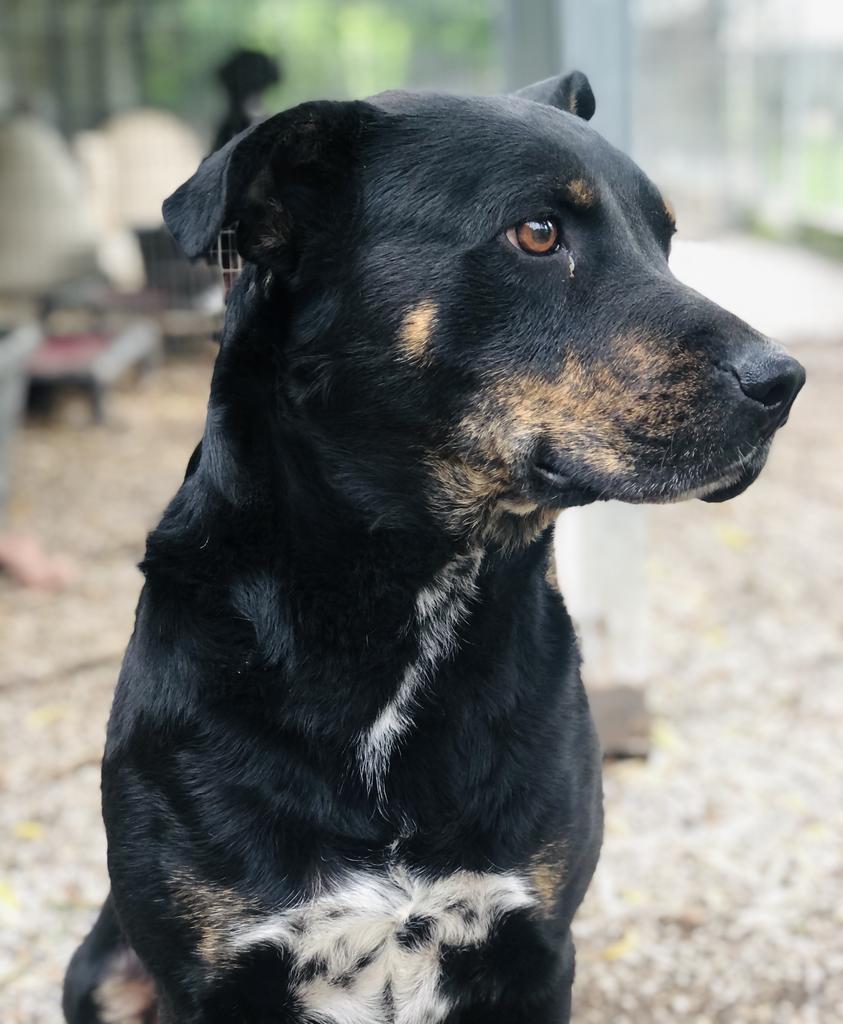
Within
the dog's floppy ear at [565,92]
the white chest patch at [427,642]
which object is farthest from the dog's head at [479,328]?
the dog's floppy ear at [565,92]

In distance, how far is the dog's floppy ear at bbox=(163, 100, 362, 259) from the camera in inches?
68.4

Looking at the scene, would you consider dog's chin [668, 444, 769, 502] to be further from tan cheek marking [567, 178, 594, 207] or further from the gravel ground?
the gravel ground

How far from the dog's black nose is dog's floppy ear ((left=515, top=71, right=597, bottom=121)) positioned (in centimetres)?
81

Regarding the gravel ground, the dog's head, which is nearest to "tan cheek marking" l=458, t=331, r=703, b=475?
the dog's head

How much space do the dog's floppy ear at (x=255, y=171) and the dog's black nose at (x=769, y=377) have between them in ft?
2.43

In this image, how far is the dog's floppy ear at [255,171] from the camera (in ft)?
5.70

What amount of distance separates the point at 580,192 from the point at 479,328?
277 mm

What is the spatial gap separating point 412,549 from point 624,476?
388 mm

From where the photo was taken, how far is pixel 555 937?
2.14 meters

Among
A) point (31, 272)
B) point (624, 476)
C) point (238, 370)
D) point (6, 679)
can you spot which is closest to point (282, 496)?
point (238, 370)

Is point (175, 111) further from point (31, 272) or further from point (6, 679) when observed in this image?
point (6, 679)

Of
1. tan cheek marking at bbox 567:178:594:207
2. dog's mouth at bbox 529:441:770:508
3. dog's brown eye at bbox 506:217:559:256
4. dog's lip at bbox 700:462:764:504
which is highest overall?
tan cheek marking at bbox 567:178:594:207

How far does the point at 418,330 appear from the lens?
195cm

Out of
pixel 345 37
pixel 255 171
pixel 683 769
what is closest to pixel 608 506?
pixel 683 769
